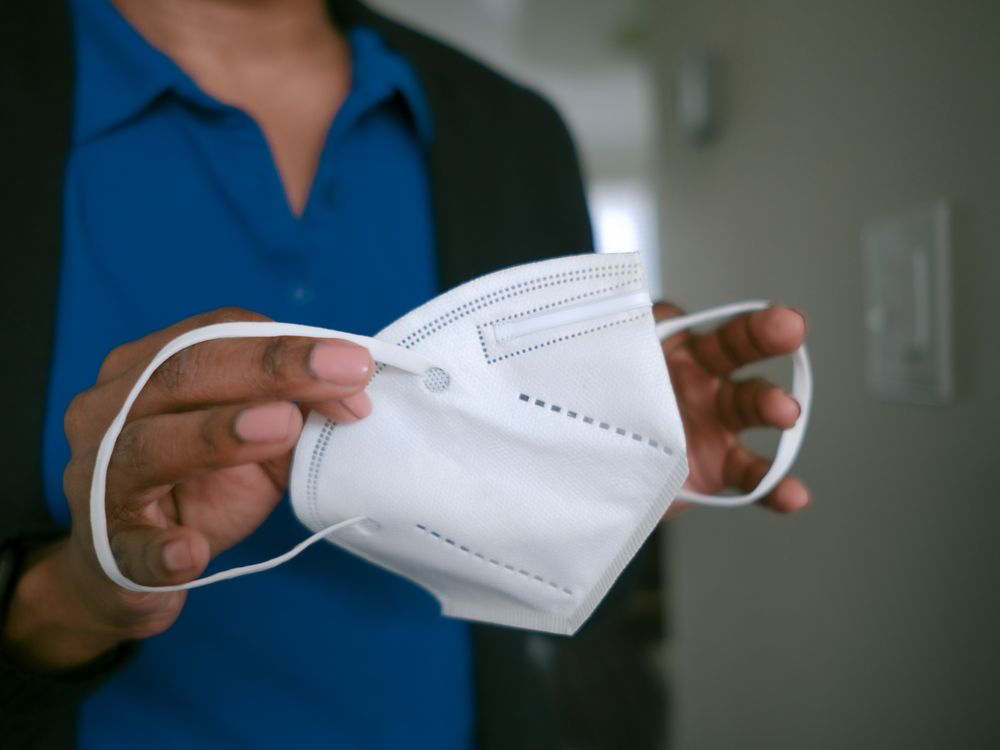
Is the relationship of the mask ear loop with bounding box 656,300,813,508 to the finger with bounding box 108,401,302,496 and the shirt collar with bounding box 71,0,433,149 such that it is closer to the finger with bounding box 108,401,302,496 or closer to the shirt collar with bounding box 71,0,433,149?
the finger with bounding box 108,401,302,496

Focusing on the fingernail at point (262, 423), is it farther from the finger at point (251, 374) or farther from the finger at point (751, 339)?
the finger at point (751, 339)

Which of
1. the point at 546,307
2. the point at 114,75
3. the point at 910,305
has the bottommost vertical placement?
the point at 910,305

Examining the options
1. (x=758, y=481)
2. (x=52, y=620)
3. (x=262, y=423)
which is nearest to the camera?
(x=262, y=423)

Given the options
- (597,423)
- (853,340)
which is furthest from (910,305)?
(597,423)

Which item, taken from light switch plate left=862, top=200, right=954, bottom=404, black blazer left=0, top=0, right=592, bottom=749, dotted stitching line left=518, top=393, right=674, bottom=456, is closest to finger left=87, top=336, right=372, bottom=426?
dotted stitching line left=518, top=393, right=674, bottom=456

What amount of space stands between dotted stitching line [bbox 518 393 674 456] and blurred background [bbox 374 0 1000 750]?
1.03ft

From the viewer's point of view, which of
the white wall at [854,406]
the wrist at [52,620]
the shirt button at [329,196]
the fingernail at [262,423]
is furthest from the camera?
the shirt button at [329,196]

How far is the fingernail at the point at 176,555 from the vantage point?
1.17 ft

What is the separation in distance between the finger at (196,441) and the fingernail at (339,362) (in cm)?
3

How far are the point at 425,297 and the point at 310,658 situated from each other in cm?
39

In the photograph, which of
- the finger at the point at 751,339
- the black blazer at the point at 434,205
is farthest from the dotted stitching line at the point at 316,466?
the finger at the point at 751,339

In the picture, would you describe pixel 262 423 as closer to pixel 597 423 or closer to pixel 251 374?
pixel 251 374

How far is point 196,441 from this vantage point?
354mm

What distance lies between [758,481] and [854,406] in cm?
23
